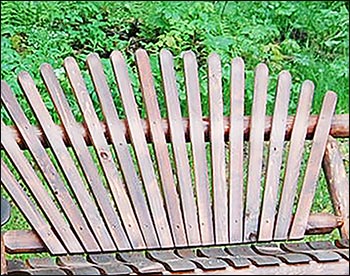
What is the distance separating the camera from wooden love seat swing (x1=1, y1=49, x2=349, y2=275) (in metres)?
1.78

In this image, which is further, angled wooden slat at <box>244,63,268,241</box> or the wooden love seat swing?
angled wooden slat at <box>244,63,268,241</box>

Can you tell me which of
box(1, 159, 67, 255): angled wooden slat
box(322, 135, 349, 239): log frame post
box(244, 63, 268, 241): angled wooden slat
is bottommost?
box(322, 135, 349, 239): log frame post

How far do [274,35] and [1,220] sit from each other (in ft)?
6.12

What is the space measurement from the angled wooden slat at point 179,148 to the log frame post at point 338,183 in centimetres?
37

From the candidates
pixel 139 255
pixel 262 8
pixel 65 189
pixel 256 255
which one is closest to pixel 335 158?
pixel 256 255

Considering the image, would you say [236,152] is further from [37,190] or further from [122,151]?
[37,190]

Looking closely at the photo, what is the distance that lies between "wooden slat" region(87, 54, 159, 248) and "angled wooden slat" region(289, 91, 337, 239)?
39 centimetres

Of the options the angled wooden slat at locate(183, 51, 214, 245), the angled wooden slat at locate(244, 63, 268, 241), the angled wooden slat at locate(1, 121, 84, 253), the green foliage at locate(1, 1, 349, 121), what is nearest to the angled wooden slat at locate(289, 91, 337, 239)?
the angled wooden slat at locate(244, 63, 268, 241)

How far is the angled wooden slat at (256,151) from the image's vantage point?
6.27 ft

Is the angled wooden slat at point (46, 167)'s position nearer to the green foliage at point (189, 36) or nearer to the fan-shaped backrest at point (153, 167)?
the fan-shaped backrest at point (153, 167)

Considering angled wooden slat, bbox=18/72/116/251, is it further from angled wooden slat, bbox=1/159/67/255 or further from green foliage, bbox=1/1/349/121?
green foliage, bbox=1/1/349/121

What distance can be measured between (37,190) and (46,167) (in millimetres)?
67

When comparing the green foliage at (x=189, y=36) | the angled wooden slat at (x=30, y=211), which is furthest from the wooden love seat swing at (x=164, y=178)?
the green foliage at (x=189, y=36)

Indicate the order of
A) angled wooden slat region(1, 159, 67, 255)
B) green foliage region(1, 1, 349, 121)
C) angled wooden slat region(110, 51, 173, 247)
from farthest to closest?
green foliage region(1, 1, 349, 121) → angled wooden slat region(110, 51, 173, 247) → angled wooden slat region(1, 159, 67, 255)
